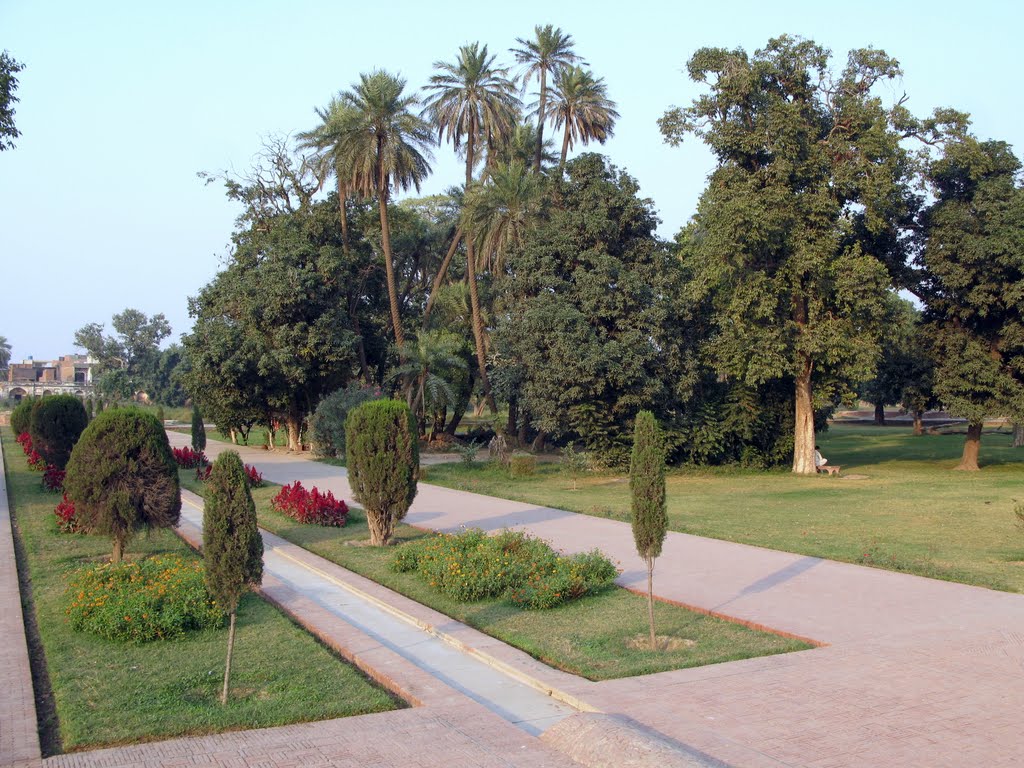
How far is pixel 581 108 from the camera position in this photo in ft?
122

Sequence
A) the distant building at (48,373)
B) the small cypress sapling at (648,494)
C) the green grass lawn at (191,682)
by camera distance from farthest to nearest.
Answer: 1. the distant building at (48,373)
2. the small cypress sapling at (648,494)
3. the green grass lawn at (191,682)

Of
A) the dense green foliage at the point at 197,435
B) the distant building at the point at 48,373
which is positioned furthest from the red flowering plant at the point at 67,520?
the distant building at the point at 48,373

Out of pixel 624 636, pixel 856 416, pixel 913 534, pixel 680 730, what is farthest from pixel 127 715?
pixel 856 416

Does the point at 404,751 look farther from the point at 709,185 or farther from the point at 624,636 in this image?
the point at 709,185

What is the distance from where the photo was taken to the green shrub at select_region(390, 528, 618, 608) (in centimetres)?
968

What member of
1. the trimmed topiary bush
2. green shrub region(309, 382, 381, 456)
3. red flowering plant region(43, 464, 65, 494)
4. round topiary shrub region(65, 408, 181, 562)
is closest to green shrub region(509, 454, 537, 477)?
green shrub region(309, 382, 381, 456)

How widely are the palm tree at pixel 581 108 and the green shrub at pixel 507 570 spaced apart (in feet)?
92.1

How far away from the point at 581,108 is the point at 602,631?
3206 cm

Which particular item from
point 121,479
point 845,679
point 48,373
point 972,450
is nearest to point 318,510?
point 121,479

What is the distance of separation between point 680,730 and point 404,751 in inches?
70.5

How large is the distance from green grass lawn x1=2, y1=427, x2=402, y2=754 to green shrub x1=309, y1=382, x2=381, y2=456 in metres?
20.1

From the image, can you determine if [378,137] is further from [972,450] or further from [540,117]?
[972,450]

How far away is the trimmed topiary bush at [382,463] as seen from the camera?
13359mm

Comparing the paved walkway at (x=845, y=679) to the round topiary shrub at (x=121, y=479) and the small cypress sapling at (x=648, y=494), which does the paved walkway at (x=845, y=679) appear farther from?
the round topiary shrub at (x=121, y=479)
